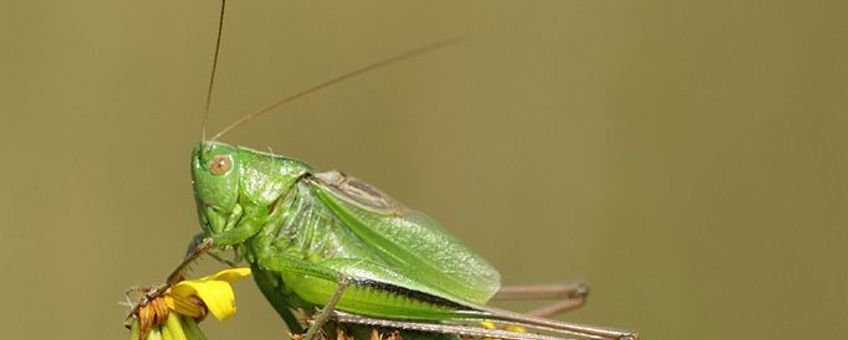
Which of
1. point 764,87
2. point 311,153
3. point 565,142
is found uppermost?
point 764,87

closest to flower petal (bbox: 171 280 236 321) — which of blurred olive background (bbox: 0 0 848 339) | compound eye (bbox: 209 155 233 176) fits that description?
compound eye (bbox: 209 155 233 176)

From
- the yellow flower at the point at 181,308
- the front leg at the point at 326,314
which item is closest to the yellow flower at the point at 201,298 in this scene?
the yellow flower at the point at 181,308

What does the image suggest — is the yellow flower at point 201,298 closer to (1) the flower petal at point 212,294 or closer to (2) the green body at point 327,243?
(1) the flower petal at point 212,294

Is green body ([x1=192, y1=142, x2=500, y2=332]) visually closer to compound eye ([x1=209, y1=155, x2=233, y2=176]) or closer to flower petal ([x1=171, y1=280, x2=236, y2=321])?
compound eye ([x1=209, y1=155, x2=233, y2=176])

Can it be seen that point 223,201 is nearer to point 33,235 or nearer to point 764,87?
point 33,235

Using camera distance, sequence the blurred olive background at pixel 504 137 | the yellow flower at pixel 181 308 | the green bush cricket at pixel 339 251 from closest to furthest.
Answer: the yellow flower at pixel 181 308 < the green bush cricket at pixel 339 251 < the blurred olive background at pixel 504 137

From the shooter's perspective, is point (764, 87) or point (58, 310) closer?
point (58, 310)

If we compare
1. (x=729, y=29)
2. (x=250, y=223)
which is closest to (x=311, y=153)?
(x=729, y=29)
